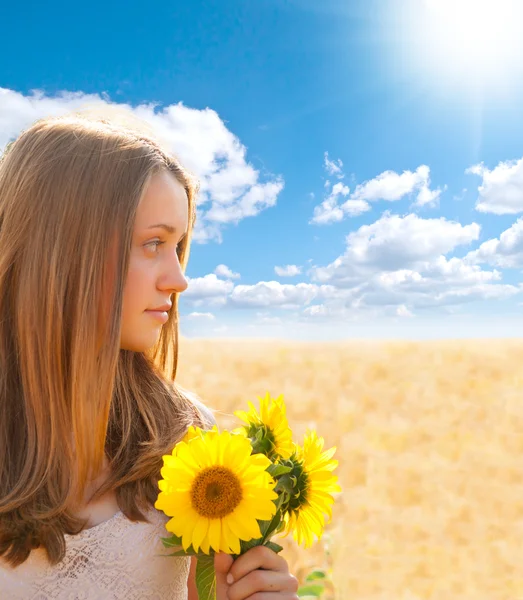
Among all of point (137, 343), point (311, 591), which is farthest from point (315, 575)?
point (137, 343)

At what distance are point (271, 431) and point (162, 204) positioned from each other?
45 centimetres

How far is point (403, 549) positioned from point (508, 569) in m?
0.39

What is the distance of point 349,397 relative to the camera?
435 cm

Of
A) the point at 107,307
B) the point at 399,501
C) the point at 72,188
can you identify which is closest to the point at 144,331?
the point at 107,307

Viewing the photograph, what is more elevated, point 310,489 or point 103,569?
point 310,489

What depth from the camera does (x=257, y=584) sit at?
757mm

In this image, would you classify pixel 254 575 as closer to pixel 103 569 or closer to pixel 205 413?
pixel 103 569

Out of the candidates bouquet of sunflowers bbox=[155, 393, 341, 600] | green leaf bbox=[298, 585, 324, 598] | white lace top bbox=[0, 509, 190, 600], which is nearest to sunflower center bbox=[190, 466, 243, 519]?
bouquet of sunflowers bbox=[155, 393, 341, 600]

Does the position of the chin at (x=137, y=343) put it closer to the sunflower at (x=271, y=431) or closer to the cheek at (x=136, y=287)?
the cheek at (x=136, y=287)

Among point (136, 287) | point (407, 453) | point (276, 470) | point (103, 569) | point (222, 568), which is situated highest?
point (136, 287)

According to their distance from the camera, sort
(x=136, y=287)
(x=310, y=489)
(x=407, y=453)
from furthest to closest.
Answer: (x=407, y=453)
(x=136, y=287)
(x=310, y=489)

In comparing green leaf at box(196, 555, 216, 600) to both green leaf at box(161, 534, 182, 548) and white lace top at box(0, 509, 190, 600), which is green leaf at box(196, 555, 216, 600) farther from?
white lace top at box(0, 509, 190, 600)

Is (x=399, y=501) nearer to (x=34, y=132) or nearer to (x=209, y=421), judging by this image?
(x=209, y=421)

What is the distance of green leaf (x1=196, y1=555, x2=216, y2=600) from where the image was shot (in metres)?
0.79
